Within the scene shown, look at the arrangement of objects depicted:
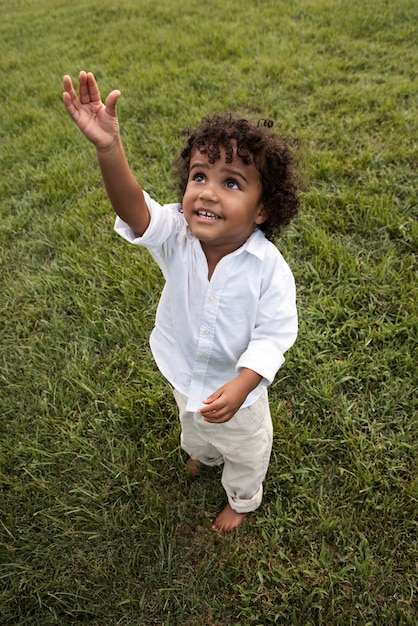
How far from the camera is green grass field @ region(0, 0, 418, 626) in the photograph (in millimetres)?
1772

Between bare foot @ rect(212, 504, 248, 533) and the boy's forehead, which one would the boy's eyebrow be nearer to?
the boy's forehead

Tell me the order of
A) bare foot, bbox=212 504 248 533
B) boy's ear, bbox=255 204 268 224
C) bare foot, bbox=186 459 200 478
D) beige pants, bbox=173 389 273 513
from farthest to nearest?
bare foot, bbox=186 459 200 478 → bare foot, bbox=212 504 248 533 → beige pants, bbox=173 389 273 513 → boy's ear, bbox=255 204 268 224

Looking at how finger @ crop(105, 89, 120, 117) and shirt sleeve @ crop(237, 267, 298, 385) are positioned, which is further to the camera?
shirt sleeve @ crop(237, 267, 298, 385)

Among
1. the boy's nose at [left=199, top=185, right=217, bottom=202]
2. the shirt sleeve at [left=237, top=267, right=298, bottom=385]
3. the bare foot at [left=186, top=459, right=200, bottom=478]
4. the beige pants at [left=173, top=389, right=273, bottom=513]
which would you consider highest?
the boy's nose at [left=199, top=185, right=217, bottom=202]

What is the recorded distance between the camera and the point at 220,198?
51.1 inches

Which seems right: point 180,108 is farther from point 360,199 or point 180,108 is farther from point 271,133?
point 271,133

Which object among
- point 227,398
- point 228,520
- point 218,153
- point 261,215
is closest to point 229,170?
point 218,153

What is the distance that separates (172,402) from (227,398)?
1078 mm

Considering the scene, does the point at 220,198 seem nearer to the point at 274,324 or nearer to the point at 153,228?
the point at 153,228

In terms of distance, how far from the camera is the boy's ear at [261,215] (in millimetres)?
1464

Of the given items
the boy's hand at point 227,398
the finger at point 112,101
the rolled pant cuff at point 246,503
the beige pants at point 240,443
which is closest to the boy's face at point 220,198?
the finger at point 112,101

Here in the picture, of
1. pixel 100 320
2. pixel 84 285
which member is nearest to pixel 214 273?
pixel 100 320

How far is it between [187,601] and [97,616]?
0.33 meters

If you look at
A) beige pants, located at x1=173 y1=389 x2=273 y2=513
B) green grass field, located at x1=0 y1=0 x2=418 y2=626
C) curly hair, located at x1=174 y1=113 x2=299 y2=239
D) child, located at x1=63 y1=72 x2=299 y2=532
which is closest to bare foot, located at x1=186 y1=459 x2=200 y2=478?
green grass field, located at x1=0 y1=0 x2=418 y2=626
